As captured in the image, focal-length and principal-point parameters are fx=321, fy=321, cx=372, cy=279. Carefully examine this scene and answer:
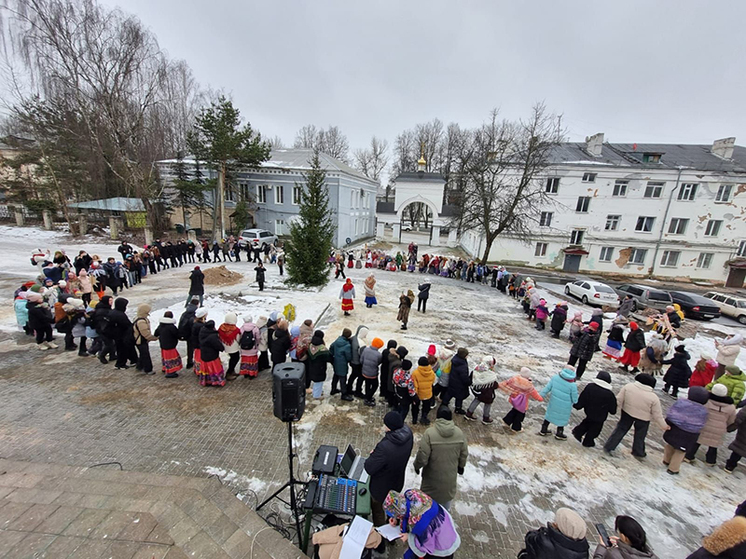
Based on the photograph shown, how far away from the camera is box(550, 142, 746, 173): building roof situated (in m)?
27.6

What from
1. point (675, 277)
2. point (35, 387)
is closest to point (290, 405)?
point (35, 387)

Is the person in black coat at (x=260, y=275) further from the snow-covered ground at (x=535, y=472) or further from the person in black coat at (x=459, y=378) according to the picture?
the person in black coat at (x=459, y=378)

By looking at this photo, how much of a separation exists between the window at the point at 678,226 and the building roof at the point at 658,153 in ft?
14.2

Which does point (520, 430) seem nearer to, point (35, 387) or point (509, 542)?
point (509, 542)

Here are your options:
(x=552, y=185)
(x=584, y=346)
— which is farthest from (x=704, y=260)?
(x=584, y=346)

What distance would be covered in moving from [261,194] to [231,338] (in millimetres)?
27495

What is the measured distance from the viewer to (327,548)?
2.97 meters

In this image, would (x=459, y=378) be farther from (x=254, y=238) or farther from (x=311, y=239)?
(x=254, y=238)

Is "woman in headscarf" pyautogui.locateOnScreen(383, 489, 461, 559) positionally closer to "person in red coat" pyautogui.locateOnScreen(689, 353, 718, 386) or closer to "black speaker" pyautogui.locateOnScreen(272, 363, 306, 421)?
"black speaker" pyautogui.locateOnScreen(272, 363, 306, 421)

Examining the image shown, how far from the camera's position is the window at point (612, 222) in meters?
28.7

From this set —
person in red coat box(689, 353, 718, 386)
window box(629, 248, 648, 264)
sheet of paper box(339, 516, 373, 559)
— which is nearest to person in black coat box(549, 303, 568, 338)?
person in red coat box(689, 353, 718, 386)

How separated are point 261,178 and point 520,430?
30.9 metres

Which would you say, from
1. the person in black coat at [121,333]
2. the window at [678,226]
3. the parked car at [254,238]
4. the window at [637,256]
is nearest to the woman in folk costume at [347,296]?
the person in black coat at [121,333]

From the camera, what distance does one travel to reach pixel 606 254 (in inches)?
1152
